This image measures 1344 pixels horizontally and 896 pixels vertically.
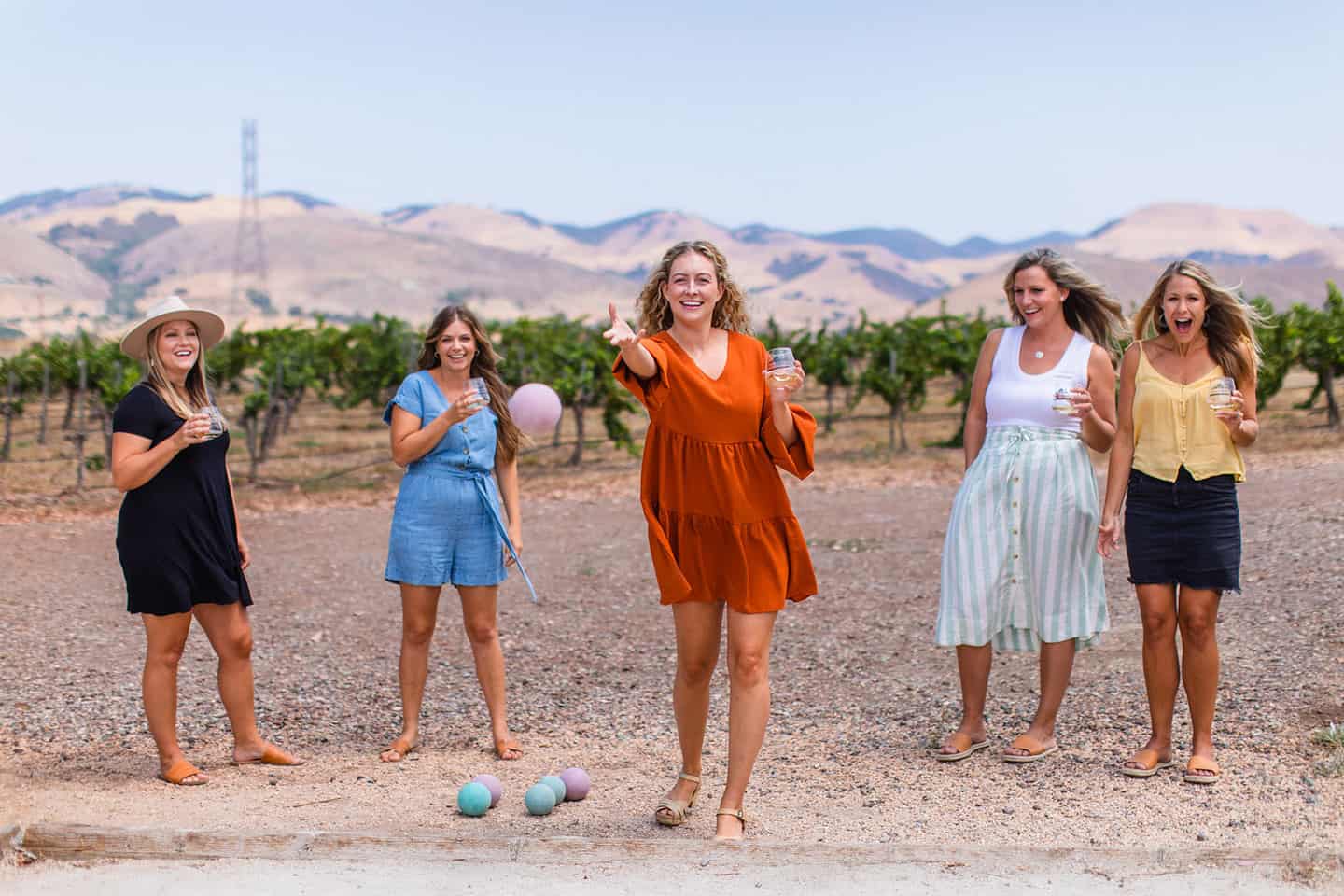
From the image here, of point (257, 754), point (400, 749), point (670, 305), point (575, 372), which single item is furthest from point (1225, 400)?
point (575, 372)

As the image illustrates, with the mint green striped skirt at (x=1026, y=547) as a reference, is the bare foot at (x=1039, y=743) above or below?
below

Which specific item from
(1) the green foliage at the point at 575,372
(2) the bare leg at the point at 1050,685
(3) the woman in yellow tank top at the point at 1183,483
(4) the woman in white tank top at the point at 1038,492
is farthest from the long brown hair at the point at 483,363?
(1) the green foliage at the point at 575,372

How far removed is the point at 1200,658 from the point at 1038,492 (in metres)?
0.77

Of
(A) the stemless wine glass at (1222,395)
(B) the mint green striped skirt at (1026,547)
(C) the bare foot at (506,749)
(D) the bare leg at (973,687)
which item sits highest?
(A) the stemless wine glass at (1222,395)

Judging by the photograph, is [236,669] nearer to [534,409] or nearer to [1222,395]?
[534,409]

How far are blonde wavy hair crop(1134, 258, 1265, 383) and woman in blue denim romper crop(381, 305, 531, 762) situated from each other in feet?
7.92

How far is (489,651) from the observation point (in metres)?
5.05

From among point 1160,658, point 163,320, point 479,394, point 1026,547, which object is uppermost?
point 163,320

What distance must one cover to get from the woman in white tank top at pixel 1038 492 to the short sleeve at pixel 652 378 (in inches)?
57.2

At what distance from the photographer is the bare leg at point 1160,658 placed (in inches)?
175

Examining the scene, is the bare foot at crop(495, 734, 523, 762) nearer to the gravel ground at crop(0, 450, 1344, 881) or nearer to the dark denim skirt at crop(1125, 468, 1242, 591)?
the gravel ground at crop(0, 450, 1344, 881)

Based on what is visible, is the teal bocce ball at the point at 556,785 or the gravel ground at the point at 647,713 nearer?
the gravel ground at the point at 647,713

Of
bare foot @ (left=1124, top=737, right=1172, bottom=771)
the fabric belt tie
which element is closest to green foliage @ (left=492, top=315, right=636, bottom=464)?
the fabric belt tie

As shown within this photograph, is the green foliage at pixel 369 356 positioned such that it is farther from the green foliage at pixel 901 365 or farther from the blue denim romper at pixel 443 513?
the blue denim romper at pixel 443 513
